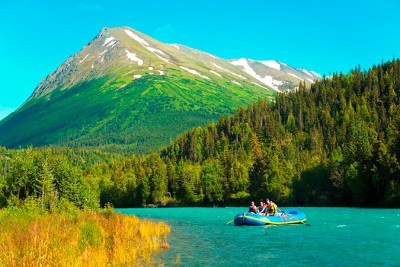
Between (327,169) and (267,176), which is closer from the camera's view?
(327,169)

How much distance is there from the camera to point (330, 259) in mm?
31031

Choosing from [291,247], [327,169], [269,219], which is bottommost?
[291,247]

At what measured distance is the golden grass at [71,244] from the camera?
17047 millimetres

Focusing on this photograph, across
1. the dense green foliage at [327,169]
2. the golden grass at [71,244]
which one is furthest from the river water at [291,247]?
the dense green foliage at [327,169]

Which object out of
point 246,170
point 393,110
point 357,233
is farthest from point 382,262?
point 393,110

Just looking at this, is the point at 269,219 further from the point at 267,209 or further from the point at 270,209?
the point at 267,209

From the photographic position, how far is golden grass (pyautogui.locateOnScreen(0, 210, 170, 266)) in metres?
17.0

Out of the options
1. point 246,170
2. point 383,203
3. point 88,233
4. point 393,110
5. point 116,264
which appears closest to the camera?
point 116,264

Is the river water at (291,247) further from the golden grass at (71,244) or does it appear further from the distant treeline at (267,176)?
the distant treeline at (267,176)

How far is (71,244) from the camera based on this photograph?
21.5m

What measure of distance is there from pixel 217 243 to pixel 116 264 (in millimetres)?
17510

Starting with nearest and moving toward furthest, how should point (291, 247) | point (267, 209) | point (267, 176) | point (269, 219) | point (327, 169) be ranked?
point (291, 247) < point (269, 219) < point (267, 209) < point (327, 169) < point (267, 176)

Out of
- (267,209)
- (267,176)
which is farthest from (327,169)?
(267,209)

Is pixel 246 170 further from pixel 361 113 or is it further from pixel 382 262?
pixel 382 262
